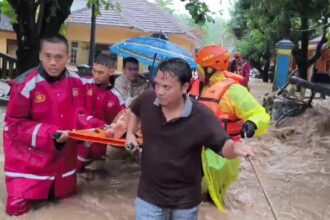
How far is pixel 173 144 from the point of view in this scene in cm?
283

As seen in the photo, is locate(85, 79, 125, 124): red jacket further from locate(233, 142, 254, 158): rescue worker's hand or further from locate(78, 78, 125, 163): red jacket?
locate(233, 142, 254, 158): rescue worker's hand

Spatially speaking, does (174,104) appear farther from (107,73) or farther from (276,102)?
(276,102)

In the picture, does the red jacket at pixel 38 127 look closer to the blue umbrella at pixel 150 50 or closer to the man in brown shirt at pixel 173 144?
the man in brown shirt at pixel 173 144

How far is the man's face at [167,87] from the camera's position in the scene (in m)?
2.78

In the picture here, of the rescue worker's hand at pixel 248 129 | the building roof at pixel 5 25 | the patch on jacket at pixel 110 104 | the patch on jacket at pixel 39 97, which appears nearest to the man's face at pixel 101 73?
the patch on jacket at pixel 110 104

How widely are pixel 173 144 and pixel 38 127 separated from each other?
158 cm

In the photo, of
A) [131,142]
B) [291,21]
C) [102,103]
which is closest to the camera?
[131,142]

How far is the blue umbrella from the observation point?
627 cm

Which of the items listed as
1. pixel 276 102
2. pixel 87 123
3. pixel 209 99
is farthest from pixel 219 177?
pixel 276 102

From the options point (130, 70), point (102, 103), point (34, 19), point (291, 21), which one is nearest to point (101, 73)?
point (102, 103)

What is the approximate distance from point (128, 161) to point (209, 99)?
2139mm

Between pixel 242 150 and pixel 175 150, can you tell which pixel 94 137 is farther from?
pixel 242 150

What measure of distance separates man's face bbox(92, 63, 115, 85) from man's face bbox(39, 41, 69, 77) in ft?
3.48

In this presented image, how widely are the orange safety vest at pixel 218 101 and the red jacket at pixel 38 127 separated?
3.48 feet
